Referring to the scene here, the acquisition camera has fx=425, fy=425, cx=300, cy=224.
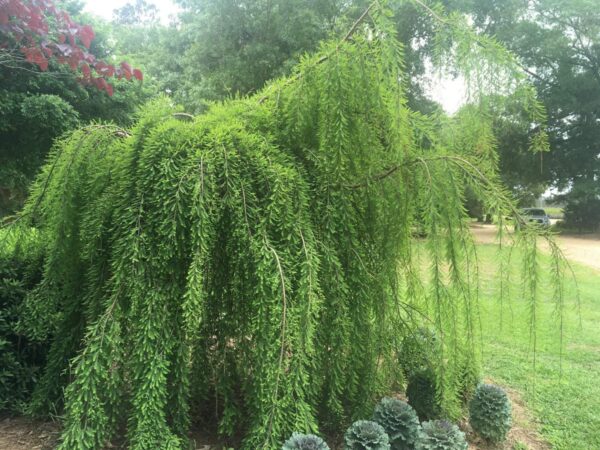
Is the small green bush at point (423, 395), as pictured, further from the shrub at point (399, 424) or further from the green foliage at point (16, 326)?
the green foliage at point (16, 326)

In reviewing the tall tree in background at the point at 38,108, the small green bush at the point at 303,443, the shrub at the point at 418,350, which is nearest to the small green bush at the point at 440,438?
the shrub at the point at 418,350

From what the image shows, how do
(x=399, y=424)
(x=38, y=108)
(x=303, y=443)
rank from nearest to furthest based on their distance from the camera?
(x=303, y=443), (x=399, y=424), (x=38, y=108)

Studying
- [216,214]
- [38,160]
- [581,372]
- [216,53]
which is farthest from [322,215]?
[216,53]

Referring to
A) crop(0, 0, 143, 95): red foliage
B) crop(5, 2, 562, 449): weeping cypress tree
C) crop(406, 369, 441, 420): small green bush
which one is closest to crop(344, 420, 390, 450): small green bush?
crop(5, 2, 562, 449): weeping cypress tree

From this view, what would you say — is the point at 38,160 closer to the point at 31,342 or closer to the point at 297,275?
the point at 31,342

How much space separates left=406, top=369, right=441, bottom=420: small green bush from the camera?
8.50ft

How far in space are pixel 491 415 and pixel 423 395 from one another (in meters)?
0.40

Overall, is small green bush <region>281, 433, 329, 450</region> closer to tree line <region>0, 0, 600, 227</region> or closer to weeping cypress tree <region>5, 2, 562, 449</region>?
weeping cypress tree <region>5, 2, 562, 449</region>

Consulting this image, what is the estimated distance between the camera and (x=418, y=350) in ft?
8.20

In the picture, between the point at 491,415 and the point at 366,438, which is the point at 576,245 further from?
the point at 366,438

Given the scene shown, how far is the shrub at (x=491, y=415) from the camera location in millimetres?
2531

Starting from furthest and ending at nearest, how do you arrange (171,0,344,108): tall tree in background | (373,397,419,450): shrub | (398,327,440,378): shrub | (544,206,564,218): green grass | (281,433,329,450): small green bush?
(544,206,564,218): green grass
(171,0,344,108): tall tree in background
(398,327,440,378): shrub
(373,397,419,450): shrub
(281,433,329,450): small green bush

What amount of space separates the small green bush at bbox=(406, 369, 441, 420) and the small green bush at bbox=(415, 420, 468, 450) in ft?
1.23

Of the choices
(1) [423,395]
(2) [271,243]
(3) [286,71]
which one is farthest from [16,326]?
(3) [286,71]
